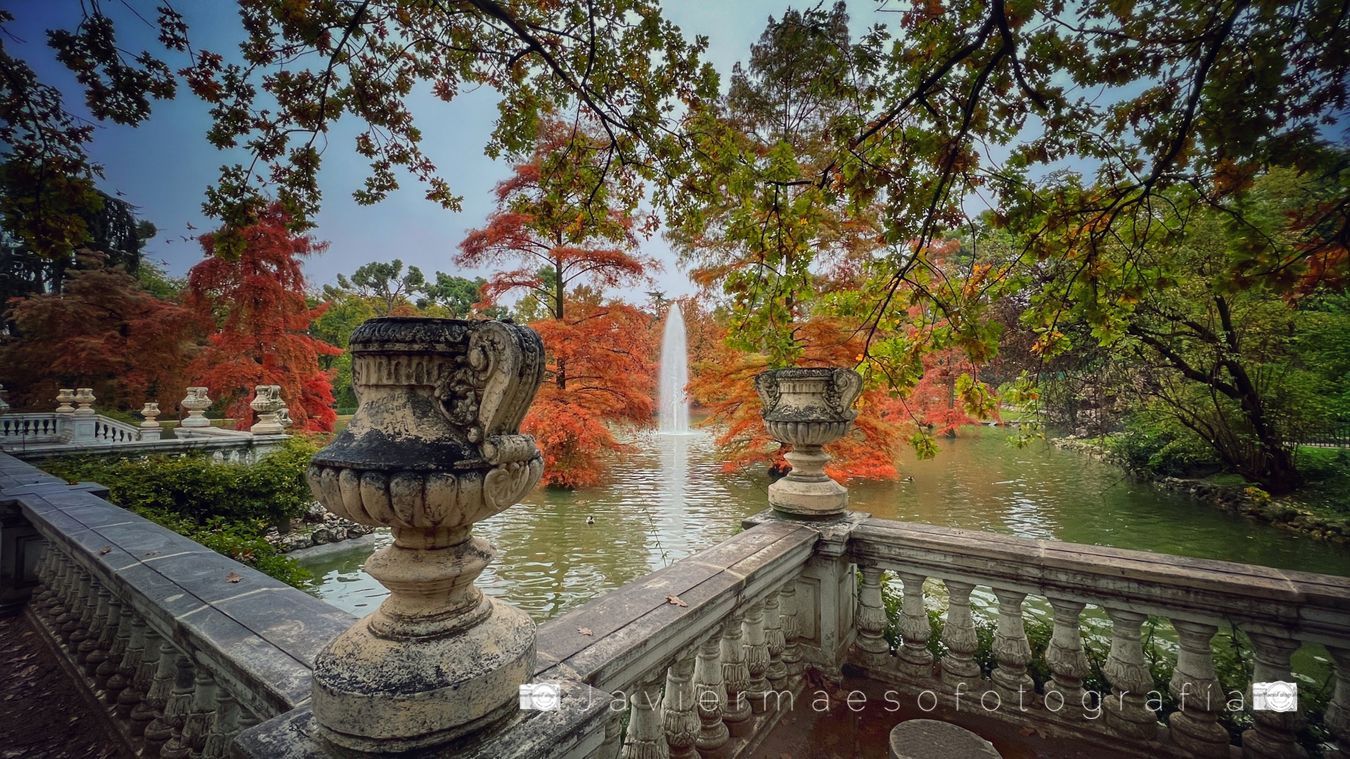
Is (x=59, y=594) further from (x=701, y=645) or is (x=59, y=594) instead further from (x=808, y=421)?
(x=808, y=421)

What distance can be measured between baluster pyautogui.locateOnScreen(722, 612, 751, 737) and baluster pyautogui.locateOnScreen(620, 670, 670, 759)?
53 cm

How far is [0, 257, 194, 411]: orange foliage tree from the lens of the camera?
47.0ft

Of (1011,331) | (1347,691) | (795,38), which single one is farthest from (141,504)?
(1011,331)

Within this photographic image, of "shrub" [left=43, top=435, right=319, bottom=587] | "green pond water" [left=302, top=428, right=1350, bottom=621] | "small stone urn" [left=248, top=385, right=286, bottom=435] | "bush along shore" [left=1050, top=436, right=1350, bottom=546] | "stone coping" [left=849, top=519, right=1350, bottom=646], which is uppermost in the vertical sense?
"small stone urn" [left=248, top=385, right=286, bottom=435]

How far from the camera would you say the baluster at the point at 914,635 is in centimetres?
299

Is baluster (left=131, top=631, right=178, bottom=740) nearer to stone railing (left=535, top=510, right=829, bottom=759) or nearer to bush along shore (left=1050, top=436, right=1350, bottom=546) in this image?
stone railing (left=535, top=510, right=829, bottom=759)

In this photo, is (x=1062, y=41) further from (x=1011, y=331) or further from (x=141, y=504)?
(x=141, y=504)

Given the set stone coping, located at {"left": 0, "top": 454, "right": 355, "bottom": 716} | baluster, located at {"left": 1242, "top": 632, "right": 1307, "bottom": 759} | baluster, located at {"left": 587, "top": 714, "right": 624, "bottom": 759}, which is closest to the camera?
baluster, located at {"left": 587, "top": 714, "right": 624, "bottom": 759}

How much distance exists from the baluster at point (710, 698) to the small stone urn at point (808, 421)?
3.49 feet

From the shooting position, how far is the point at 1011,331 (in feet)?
35.3

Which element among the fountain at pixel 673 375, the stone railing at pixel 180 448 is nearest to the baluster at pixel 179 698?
the stone railing at pixel 180 448

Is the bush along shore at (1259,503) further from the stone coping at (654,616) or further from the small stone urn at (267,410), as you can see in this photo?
the small stone urn at (267,410)

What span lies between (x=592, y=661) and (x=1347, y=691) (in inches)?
124

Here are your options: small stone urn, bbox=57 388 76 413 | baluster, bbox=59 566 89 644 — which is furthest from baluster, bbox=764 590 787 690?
small stone urn, bbox=57 388 76 413
